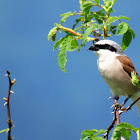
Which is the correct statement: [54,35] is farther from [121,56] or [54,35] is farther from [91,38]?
[121,56]

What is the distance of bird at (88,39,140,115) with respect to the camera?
4031 mm

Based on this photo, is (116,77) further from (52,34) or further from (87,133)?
(87,133)

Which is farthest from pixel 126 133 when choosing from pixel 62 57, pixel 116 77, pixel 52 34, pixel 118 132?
pixel 116 77

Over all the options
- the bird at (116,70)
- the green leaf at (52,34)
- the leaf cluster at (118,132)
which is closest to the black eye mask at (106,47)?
the bird at (116,70)

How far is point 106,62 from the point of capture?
4.09 m

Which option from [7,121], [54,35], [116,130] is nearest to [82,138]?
[116,130]

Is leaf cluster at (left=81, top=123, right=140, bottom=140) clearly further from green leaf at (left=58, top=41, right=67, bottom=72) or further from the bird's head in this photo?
the bird's head

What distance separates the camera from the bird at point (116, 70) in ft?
13.2

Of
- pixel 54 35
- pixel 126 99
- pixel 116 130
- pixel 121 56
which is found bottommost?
pixel 116 130

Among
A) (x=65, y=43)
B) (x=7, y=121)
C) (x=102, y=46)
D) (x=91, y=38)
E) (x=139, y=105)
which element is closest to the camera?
(x=7, y=121)

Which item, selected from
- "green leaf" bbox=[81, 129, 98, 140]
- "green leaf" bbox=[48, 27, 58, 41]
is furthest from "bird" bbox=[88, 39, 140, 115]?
"green leaf" bbox=[81, 129, 98, 140]

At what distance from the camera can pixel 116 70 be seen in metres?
4.12

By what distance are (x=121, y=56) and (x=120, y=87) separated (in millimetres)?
484

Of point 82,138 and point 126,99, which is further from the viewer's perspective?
point 126,99
